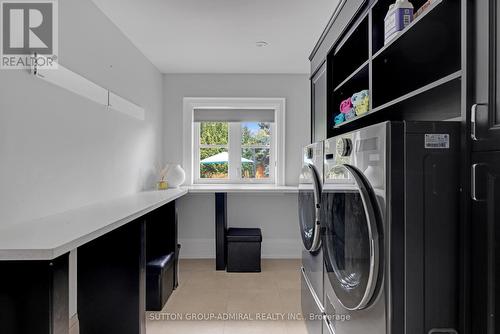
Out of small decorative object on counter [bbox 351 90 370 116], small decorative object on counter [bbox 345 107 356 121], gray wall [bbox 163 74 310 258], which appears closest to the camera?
small decorative object on counter [bbox 351 90 370 116]

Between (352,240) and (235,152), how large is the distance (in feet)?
9.45

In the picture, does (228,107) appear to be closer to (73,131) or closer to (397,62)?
(73,131)

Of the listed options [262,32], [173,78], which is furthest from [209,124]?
[262,32]

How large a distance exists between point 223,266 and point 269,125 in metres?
→ 1.78

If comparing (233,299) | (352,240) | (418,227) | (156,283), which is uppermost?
(418,227)

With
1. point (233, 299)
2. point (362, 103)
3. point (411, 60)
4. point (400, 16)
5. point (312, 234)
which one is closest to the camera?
point (400, 16)

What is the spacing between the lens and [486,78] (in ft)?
2.73

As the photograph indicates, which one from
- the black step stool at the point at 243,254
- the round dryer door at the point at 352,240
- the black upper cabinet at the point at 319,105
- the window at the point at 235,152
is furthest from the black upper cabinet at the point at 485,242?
the window at the point at 235,152

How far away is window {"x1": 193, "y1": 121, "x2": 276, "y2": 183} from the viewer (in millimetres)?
3945

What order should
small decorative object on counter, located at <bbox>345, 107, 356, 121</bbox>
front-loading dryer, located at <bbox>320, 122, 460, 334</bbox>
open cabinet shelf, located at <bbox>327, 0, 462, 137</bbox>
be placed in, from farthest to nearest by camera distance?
small decorative object on counter, located at <bbox>345, 107, 356, 121</bbox> → open cabinet shelf, located at <bbox>327, 0, 462, 137</bbox> → front-loading dryer, located at <bbox>320, 122, 460, 334</bbox>

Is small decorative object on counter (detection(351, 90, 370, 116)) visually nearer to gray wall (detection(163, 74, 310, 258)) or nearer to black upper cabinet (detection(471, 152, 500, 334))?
black upper cabinet (detection(471, 152, 500, 334))

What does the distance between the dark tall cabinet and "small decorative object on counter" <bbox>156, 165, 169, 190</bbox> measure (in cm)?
291

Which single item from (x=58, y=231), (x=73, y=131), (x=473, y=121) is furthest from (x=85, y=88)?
(x=473, y=121)

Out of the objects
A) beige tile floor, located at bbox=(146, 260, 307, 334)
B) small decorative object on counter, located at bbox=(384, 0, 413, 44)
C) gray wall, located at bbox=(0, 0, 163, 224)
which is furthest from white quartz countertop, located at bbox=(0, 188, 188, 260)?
small decorative object on counter, located at bbox=(384, 0, 413, 44)
